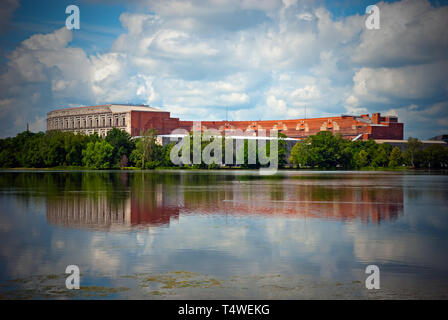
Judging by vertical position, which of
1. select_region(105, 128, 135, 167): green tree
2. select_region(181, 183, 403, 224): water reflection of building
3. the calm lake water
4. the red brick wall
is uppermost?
the red brick wall

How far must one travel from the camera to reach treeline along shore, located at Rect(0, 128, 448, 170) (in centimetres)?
8581

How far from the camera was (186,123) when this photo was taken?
13812 cm

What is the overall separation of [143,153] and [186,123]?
5342 centimetres

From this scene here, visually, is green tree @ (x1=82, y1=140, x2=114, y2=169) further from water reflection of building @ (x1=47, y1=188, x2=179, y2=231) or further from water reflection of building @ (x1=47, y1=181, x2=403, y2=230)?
water reflection of building @ (x1=47, y1=188, x2=179, y2=231)

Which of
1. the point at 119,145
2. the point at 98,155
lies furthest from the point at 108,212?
the point at 119,145

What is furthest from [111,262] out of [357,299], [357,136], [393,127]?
[393,127]

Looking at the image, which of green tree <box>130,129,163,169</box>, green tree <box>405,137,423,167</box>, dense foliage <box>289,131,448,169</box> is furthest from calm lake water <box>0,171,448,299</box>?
green tree <box>405,137,423,167</box>

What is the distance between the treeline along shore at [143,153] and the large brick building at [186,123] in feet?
38.8

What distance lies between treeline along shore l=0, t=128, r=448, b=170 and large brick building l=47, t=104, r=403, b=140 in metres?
11.8

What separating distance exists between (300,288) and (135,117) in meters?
123

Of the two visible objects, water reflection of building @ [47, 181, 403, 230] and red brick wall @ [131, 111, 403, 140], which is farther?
red brick wall @ [131, 111, 403, 140]

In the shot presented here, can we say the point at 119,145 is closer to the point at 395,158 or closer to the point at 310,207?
the point at 395,158

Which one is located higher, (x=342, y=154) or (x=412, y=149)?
(x=412, y=149)
